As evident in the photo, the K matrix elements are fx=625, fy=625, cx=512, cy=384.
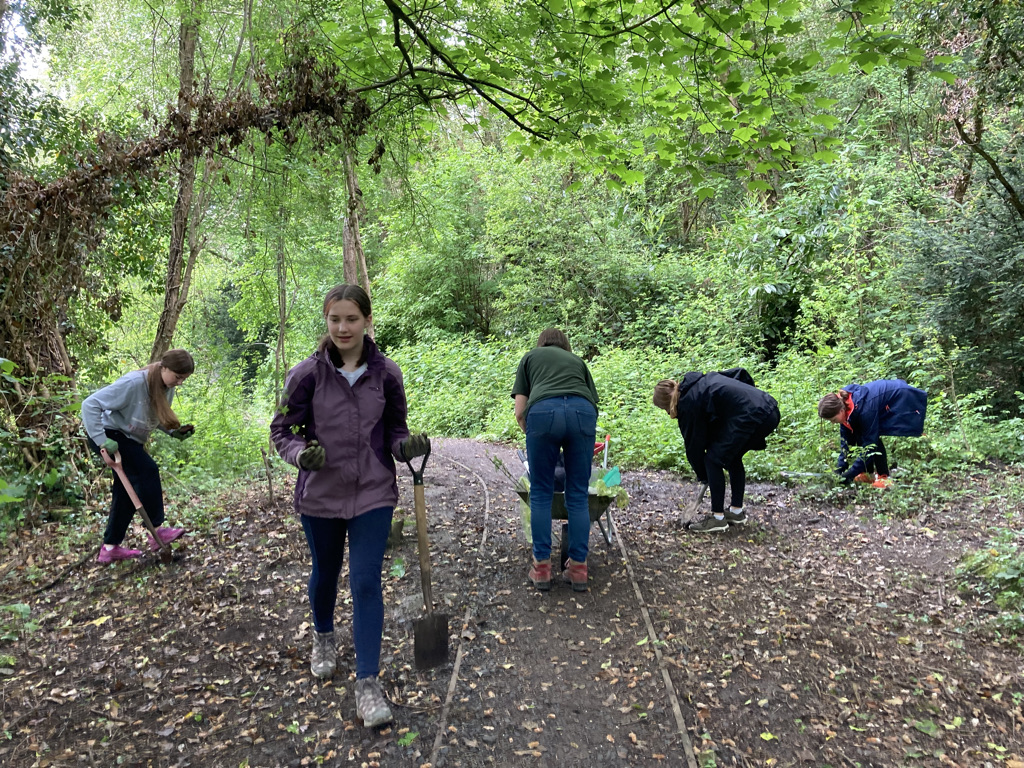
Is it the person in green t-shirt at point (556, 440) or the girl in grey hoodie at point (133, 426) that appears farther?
the girl in grey hoodie at point (133, 426)

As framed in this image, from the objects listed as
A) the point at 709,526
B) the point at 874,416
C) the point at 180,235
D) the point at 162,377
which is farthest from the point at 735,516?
the point at 180,235

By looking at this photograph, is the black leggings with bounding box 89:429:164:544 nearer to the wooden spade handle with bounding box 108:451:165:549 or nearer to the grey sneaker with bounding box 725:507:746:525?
the wooden spade handle with bounding box 108:451:165:549

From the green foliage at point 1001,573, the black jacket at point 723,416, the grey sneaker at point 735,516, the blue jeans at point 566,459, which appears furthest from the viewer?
the grey sneaker at point 735,516

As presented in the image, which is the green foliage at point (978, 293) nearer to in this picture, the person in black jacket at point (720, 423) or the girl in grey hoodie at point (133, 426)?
the person in black jacket at point (720, 423)

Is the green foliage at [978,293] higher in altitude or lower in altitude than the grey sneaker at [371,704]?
higher

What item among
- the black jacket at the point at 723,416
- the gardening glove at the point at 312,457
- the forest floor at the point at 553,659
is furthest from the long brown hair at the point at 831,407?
the gardening glove at the point at 312,457

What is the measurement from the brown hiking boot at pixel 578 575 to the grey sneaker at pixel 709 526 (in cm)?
172

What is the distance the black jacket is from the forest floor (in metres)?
0.85

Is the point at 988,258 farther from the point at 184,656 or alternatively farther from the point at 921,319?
the point at 184,656

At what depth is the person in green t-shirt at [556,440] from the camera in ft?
14.5

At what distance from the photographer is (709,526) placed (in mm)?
5844

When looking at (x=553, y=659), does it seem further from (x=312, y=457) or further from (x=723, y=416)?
(x=723, y=416)

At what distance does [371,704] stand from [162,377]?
3241 millimetres

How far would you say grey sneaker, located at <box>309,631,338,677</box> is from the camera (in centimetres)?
349
